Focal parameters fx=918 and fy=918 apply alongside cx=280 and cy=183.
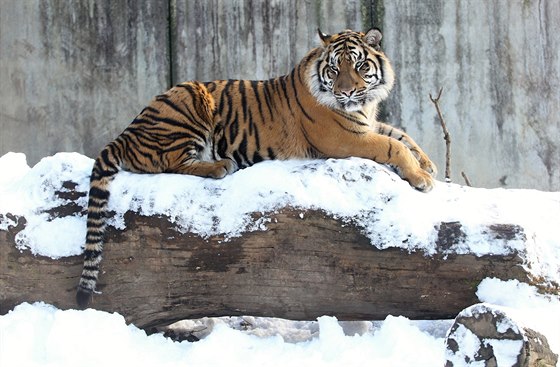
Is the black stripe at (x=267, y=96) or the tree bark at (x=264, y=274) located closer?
the tree bark at (x=264, y=274)

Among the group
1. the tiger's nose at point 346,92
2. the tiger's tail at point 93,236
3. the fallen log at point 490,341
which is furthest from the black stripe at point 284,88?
the fallen log at point 490,341

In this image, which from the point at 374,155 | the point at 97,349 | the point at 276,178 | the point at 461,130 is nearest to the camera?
the point at 97,349

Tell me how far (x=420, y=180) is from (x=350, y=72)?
72 centimetres

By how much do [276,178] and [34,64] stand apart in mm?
3640

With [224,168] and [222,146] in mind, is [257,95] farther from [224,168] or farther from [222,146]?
[224,168]

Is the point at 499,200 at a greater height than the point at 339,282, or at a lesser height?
greater

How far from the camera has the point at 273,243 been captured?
158 inches

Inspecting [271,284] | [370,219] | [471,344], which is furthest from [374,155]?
[471,344]

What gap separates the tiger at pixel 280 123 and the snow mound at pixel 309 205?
0.24 meters

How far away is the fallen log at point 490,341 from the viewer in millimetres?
3264

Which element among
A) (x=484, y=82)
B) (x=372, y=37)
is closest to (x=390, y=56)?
(x=484, y=82)

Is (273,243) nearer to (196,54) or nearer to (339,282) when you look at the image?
(339,282)

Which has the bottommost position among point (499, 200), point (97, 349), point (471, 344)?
point (97, 349)

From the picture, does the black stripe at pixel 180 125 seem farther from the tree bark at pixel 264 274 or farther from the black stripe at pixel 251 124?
the tree bark at pixel 264 274
